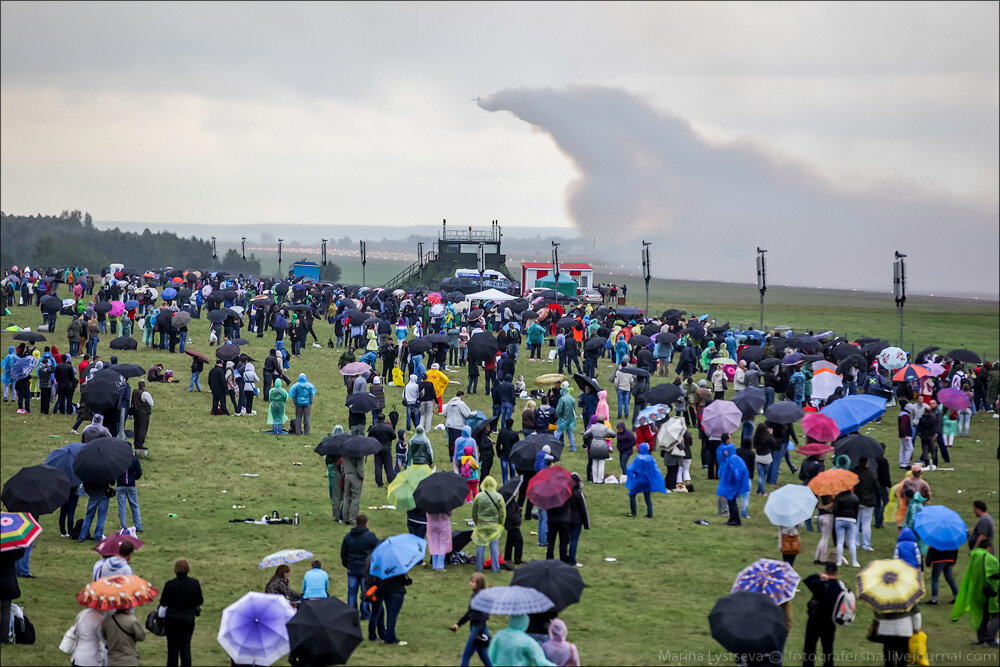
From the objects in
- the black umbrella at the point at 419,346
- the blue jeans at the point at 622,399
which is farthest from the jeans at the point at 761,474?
the black umbrella at the point at 419,346

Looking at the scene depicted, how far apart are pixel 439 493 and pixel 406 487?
4.76 feet

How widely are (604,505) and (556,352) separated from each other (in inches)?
870

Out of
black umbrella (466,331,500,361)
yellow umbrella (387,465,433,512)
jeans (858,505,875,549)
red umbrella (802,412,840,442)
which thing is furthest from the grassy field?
black umbrella (466,331,500,361)

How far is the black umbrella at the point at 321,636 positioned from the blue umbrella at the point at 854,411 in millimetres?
13834

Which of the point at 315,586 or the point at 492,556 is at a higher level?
the point at 315,586

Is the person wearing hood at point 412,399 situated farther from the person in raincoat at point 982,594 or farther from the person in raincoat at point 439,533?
the person in raincoat at point 982,594

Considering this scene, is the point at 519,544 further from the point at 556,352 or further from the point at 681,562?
the point at 556,352

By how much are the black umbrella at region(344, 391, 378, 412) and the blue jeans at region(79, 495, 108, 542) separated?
7619 millimetres

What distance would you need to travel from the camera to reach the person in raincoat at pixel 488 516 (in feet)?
53.0

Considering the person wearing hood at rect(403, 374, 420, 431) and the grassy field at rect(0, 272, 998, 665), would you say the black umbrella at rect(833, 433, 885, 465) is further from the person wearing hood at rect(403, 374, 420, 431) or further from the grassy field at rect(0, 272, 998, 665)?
the person wearing hood at rect(403, 374, 420, 431)

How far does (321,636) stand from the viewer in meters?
10.9

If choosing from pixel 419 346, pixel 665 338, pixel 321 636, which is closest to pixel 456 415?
pixel 419 346

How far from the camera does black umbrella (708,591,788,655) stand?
35.4 feet

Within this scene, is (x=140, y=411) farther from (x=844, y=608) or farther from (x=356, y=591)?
(x=844, y=608)
